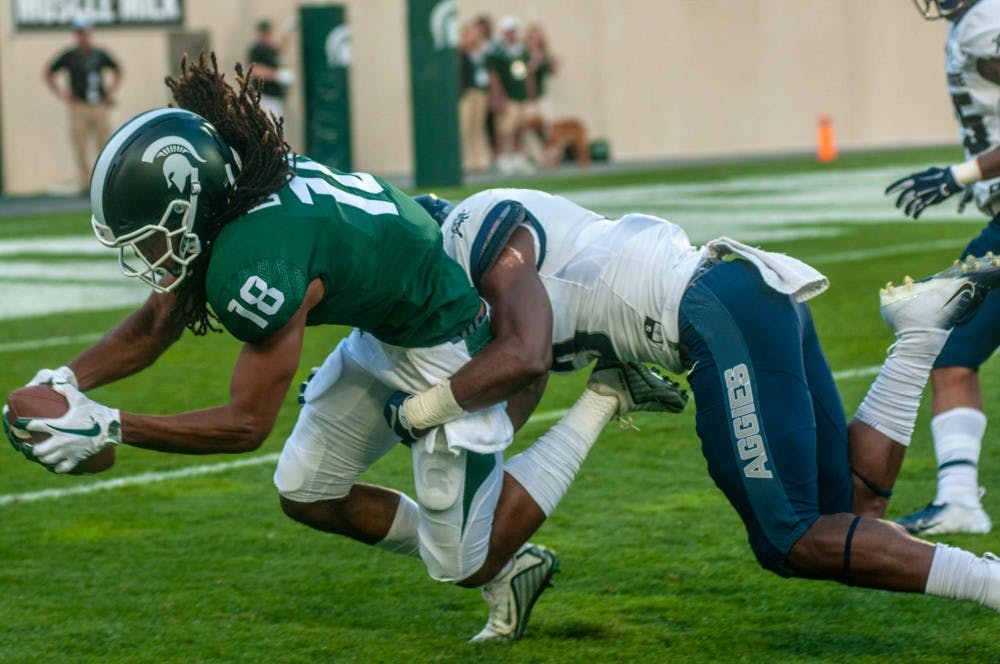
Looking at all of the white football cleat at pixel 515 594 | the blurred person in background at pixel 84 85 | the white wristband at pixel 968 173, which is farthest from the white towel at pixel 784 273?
the blurred person in background at pixel 84 85

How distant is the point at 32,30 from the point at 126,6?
1.23m

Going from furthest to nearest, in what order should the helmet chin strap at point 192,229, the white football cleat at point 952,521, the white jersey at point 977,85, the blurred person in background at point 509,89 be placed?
the blurred person in background at point 509,89 < the white jersey at point 977,85 < the white football cleat at point 952,521 < the helmet chin strap at point 192,229

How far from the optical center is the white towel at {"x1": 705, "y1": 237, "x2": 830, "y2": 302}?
141 inches

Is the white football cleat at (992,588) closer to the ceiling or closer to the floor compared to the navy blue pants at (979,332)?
closer to the floor

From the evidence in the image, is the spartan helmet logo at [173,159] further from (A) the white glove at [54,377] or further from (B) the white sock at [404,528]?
(B) the white sock at [404,528]

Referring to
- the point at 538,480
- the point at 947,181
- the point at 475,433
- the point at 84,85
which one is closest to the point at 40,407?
the point at 475,433

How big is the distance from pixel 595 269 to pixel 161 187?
1.00 meters

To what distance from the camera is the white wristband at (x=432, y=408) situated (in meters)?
3.57

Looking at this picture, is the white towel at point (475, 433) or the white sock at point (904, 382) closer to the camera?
the white towel at point (475, 433)

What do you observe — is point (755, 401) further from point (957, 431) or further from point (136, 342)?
point (957, 431)

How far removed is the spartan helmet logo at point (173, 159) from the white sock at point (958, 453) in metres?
2.46

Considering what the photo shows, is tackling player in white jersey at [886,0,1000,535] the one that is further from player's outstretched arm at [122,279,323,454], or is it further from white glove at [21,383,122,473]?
white glove at [21,383,122,473]

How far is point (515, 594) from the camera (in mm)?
3889

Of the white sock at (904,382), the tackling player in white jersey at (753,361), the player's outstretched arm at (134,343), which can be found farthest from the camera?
the white sock at (904,382)
